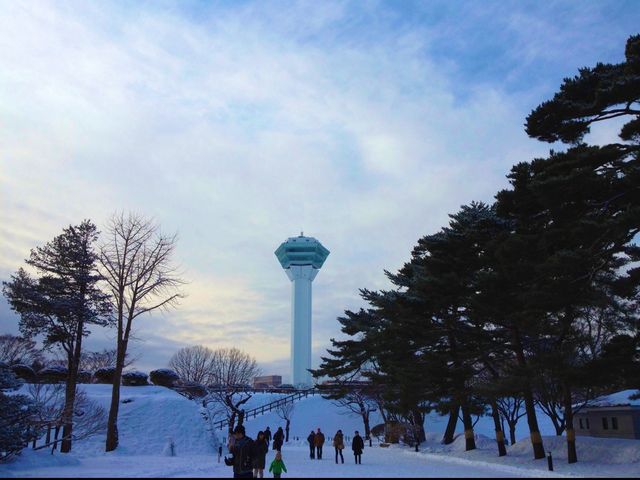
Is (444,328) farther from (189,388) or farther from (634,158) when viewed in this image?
(189,388)

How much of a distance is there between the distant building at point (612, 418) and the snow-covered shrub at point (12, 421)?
23.8 metres

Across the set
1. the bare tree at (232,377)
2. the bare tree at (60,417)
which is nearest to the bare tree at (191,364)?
the bare tree at (232,377)

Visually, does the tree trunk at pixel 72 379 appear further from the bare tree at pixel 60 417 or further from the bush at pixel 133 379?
the bush at pixel 133 379

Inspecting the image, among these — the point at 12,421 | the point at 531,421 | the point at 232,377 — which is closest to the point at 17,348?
the point at 232,377

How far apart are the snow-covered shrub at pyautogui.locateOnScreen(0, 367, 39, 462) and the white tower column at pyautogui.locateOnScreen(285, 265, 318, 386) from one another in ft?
394

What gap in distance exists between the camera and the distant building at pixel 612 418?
25234 mm

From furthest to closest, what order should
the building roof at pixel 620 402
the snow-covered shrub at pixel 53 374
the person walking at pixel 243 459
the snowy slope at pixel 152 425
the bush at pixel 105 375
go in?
the bush at pixel 105 375
the snow-covered shrub at pixel 53 374
the snowy slope at pixel 152 425
the building roof at pixel 620 402
the person walking at pixel 243 459

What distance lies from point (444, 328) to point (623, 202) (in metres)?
12.8

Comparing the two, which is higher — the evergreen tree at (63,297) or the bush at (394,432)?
the evergreen tree at (63,297)

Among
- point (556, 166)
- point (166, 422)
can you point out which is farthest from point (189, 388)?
point (556, 166)

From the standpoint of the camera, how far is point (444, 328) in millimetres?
28219

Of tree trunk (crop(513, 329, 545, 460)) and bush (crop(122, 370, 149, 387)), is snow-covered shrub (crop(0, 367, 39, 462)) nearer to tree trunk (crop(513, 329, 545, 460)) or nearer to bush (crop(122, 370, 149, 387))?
tree trunk (crop(513, 329, 545, 460))

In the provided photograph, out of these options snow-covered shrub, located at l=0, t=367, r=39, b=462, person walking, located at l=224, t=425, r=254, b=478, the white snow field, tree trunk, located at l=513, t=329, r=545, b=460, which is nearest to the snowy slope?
the white snow field

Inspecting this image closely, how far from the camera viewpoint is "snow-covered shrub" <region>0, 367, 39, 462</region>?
17.1 meters
